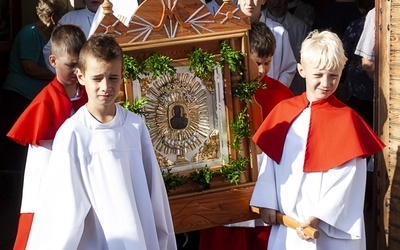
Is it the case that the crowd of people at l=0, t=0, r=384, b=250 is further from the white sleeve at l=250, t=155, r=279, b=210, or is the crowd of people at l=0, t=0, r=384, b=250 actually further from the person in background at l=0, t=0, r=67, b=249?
the person in background at l=0, t=0, r=67, b=249

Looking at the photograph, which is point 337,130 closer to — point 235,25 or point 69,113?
point 235,25

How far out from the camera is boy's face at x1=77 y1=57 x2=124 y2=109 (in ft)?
16.5

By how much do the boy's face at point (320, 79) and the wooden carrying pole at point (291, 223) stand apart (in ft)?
2.36

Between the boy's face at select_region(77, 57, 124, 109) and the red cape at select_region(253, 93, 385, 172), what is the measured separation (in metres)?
1.11

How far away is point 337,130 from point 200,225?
3.28ft

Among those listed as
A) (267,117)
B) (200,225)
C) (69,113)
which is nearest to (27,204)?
(69,113)

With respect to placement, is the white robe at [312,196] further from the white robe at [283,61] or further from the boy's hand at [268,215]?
the white robe at [283,61]

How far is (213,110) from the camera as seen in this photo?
A: 582 centimetres

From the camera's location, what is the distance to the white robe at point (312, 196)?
551 cm

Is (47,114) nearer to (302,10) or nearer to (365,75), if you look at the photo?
(365,75)

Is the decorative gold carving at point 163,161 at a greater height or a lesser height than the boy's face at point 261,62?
lesser

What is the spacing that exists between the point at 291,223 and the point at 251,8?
1.95 m

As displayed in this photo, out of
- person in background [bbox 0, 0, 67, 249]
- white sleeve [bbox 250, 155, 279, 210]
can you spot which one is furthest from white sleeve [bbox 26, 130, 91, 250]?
person in background [bbox 0, 0, 67, 249]

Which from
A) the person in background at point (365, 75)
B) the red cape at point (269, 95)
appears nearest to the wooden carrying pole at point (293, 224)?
the red cape at point (269, 95)
